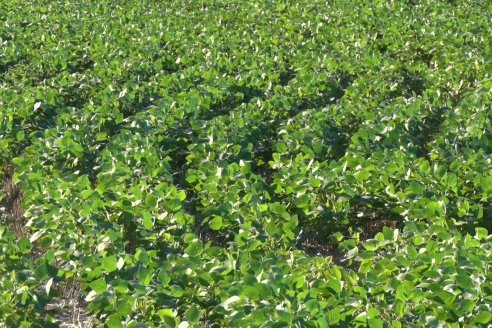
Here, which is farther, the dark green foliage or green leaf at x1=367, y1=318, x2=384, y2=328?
the dark green foliage

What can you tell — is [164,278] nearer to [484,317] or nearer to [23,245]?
[23,245]

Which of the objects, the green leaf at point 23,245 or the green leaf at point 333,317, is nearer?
the green leaf at point 333,317

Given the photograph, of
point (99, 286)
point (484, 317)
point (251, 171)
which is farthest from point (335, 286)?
point (251, 171)

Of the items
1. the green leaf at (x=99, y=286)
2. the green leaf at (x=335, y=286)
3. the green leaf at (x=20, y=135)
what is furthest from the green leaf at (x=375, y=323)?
the green leaf at (x=20, y=135)

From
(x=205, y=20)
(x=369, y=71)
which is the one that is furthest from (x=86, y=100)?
(x=205, y=20)

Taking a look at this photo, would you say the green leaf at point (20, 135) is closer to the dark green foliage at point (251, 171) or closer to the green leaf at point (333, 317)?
the dark green foliage at point (251, 171)

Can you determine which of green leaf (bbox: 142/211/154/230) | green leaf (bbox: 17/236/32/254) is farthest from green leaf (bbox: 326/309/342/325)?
green leaf (bbox: 17/236/32/254)

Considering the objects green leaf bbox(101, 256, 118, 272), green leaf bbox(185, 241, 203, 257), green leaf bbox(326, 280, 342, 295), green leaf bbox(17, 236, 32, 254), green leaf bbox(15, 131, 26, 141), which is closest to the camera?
Answer: green leaf bbox(326, 280, 342, 295)

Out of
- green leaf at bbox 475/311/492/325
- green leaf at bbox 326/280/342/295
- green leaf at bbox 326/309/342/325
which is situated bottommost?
green leaf at bbox 326/280/342/295

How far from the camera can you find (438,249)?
10.1ft

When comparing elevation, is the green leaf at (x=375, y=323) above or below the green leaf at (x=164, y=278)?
above

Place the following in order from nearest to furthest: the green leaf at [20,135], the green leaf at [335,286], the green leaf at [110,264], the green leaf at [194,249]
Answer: the green leaf at [335,286], the green leaf at [110,264], the green leaf at [194,249], the green leaf at [20,135]

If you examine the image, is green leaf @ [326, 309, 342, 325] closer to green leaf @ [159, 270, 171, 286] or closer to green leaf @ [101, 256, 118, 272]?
green leaf @ [159, 270, 171, 286]

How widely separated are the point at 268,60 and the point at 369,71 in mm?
926
